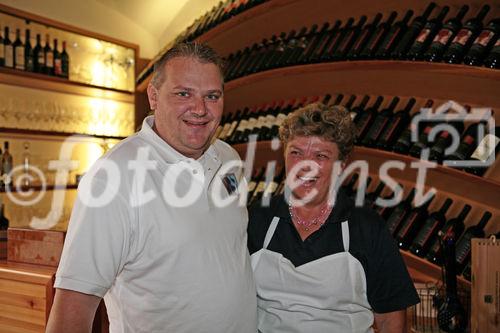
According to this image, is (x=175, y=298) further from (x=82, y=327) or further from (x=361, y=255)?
(x=361, y=255)

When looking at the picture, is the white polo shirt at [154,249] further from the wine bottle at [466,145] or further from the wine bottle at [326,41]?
the wine bottle at [326,41]

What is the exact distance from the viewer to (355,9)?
A: 379 cm

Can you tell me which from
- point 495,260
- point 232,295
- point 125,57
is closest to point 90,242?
point 232,295

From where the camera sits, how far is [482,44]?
Result: 9.40ft

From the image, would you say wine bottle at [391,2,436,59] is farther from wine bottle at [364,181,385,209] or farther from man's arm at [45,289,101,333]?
man's arm at [45,289,101,333]

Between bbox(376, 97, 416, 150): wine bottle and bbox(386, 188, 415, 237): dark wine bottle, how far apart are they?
0.39 meters

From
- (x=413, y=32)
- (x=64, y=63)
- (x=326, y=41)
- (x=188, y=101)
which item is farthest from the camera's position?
(x=64, y=63)

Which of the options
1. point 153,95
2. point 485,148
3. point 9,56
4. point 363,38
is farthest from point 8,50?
point 485,148

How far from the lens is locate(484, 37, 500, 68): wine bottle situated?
273cm

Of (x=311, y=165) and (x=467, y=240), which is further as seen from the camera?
(x=467, y=240)

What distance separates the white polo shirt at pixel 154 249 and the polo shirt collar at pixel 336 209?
29 cm

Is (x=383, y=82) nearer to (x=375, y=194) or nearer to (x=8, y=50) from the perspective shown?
(x=375, y=194)

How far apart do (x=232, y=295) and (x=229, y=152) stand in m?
0.66

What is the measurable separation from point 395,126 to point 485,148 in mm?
622
